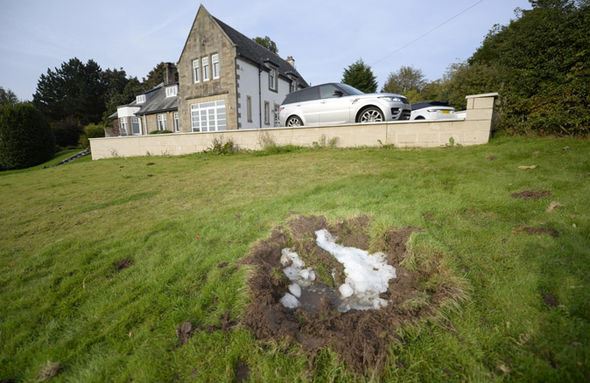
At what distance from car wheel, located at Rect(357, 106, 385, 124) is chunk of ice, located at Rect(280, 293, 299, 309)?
8.04 meters

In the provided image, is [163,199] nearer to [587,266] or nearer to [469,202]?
[469,202]

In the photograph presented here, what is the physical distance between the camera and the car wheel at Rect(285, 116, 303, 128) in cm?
1095

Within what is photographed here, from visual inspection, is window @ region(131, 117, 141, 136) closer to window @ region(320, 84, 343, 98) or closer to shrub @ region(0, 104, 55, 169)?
shrub @ region(0, 104, 55, 169)

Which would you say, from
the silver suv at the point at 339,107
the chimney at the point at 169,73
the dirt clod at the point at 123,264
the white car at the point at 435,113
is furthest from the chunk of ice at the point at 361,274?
the chimney at the point at 169,73

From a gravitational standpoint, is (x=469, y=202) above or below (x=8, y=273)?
above

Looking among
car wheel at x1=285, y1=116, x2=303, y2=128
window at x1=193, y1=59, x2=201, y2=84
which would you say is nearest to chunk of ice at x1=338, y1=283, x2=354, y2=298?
car wheel at x1=285, y1=116, x2=303, y2=128

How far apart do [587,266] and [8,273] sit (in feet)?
20.2

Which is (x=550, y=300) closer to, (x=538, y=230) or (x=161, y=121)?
(x=538, y=230)

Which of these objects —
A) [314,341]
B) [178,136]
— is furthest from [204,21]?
[314,341]

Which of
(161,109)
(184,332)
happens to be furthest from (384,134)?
(161,109)

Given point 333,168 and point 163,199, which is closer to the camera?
point 163,199

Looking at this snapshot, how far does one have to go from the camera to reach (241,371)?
1715 mm

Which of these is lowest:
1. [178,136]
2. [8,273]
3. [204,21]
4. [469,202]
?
[8,273]

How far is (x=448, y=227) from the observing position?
311 centimetres
